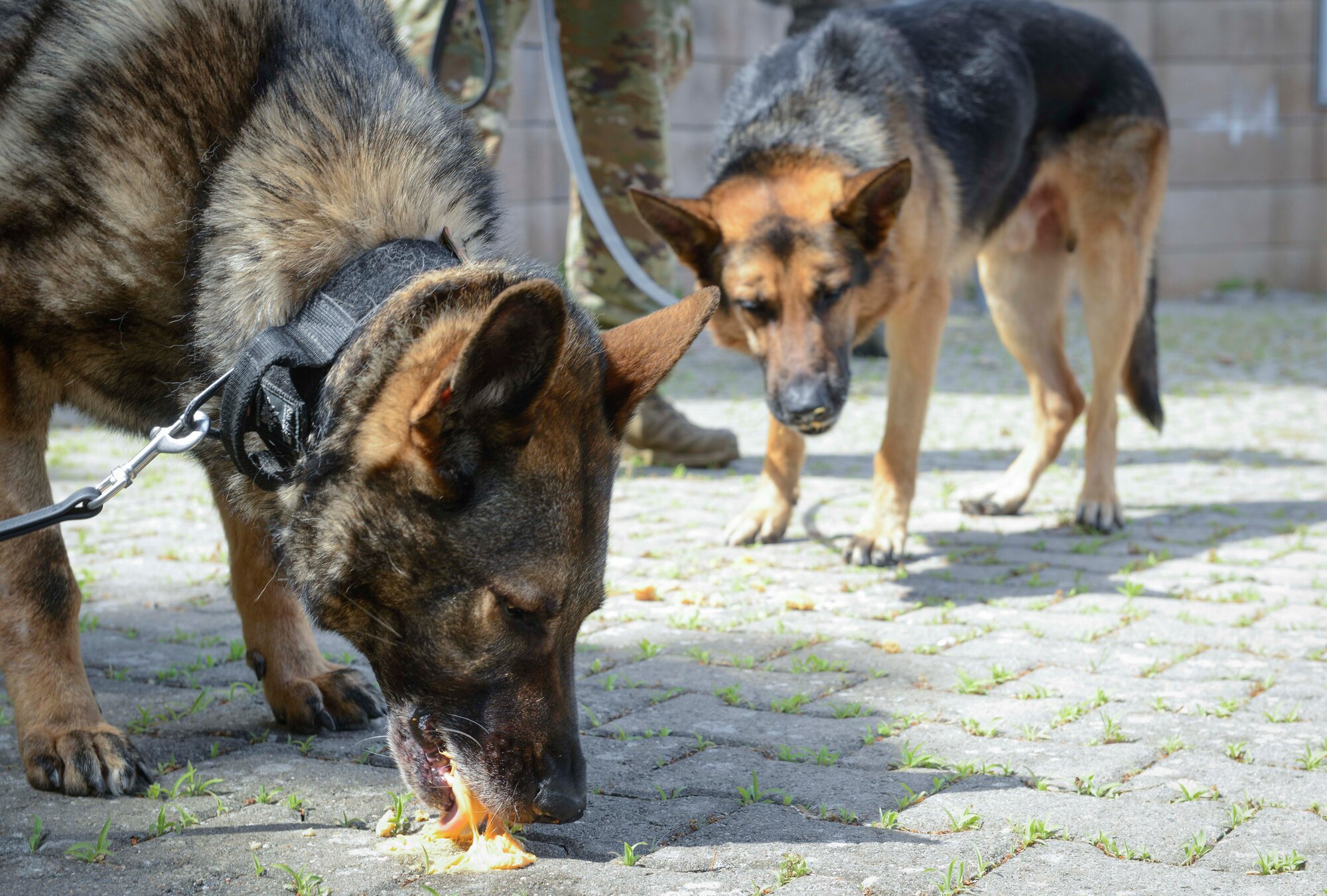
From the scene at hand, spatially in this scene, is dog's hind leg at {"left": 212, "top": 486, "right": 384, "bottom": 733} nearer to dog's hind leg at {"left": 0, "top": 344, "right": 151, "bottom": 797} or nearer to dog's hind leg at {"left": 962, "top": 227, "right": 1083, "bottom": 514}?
dog's hind leg at {"left": 0, "top": 344, "right": 151, "bottom": 797}

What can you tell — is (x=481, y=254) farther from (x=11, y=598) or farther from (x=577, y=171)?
(x=577, y=171)

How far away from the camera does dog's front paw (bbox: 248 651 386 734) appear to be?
325 centimetres

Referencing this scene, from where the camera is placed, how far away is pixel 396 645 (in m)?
2.54

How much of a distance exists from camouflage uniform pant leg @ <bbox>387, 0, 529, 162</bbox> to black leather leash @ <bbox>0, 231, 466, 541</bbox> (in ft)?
10.5

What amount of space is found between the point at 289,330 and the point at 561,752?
98 cm

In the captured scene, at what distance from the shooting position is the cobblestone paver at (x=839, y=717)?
2457 mm

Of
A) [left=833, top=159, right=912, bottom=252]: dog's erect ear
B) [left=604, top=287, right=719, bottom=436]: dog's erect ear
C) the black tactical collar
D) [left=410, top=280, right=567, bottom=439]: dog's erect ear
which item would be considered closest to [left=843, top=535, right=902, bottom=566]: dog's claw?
[left=833, top=159, right=912, bottom=252]: dog's erect ear

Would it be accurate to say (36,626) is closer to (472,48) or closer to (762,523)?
(762,523)

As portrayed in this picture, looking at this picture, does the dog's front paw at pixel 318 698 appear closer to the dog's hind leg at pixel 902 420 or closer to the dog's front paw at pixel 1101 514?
the dog's hind leg at pixel 902 420

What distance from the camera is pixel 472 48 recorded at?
589cm

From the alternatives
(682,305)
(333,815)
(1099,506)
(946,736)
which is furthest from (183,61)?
(1099,506)

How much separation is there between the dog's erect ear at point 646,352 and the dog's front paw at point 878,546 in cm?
266

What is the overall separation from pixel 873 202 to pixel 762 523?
56.3 inches

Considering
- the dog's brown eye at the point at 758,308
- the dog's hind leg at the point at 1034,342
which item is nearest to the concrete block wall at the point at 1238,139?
the dog's hind leg at the point at 1034,342
